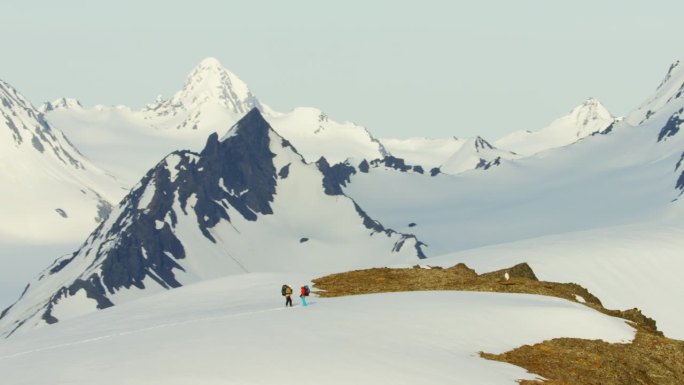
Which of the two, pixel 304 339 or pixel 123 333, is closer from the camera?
pixel 304 339

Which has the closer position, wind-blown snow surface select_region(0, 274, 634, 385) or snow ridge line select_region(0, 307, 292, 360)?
wind-blown snow surface select_region(0, 274, 634, 385)

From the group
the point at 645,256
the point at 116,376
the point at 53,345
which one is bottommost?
the point at 116,376

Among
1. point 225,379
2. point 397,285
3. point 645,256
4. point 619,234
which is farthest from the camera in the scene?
point 619,234

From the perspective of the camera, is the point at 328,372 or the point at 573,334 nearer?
the point at 328,372

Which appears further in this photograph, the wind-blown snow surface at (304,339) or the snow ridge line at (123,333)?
the snow ridge line at (123,333)

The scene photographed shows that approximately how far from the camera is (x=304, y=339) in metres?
47.7

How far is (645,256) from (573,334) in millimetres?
120004

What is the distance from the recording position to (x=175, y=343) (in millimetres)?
46688

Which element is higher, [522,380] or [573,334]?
[573,334]

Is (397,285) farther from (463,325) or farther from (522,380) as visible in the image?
(522,380)

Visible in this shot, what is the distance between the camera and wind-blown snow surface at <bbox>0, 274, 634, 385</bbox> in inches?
1633

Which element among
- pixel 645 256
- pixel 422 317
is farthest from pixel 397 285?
pixel 645 256

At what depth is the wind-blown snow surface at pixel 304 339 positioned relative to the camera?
41469mm

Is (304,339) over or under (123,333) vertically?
under
